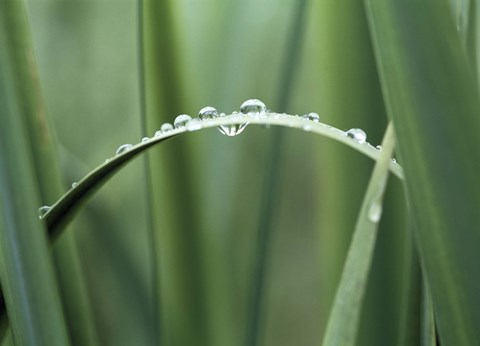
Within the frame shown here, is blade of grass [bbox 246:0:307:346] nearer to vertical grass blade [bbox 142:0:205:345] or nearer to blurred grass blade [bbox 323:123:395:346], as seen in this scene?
vertical grass blade [bbox 142:0:205:345]

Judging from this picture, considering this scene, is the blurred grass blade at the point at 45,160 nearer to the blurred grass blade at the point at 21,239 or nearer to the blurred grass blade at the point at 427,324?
the blurred grass blade at the point at 21,239

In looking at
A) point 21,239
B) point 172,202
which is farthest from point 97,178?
point 172,202

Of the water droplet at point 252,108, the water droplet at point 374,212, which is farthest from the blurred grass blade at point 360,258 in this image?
the water droplet at point 252,108

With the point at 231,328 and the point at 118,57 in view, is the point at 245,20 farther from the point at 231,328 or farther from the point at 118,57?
the point at 231,328

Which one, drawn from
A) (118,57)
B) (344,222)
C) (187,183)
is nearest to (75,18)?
(118,57)

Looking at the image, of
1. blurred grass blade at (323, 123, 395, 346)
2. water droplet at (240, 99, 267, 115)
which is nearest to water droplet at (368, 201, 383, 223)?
blurred grass blade at (323, 123, 395, 346)

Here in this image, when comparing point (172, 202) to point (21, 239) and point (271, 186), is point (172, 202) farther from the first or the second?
point (21, 239)
